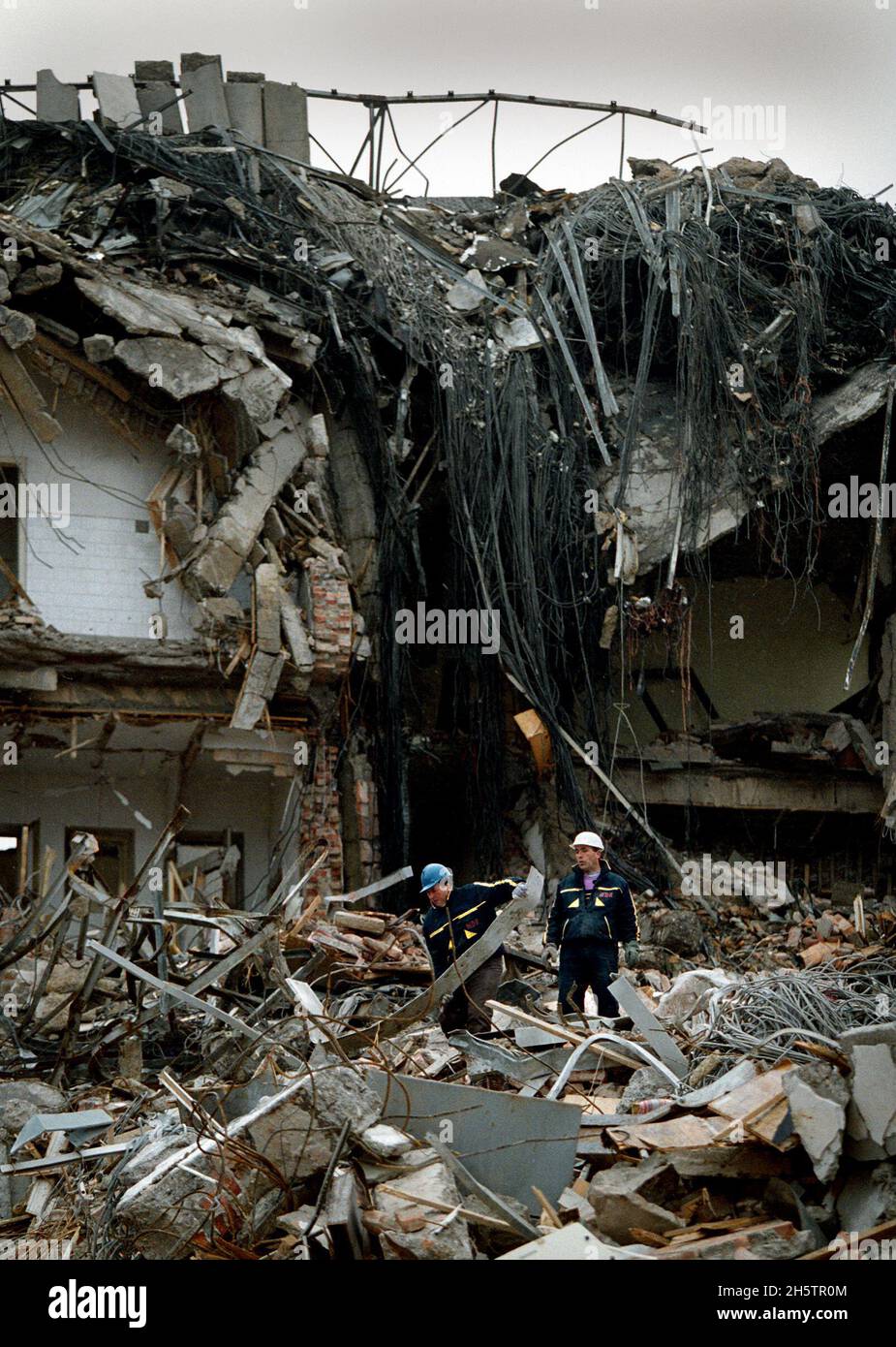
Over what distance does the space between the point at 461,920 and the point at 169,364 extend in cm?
790

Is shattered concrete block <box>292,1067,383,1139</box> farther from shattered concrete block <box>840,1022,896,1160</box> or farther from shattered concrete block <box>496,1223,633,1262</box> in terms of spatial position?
shattered concrete block <box>840,1022,896,1160</box>

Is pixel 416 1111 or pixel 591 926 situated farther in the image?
pixel 591 926

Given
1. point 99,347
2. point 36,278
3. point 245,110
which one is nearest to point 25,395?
point 99,347

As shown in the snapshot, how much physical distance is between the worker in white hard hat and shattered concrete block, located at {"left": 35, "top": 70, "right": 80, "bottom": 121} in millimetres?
11692

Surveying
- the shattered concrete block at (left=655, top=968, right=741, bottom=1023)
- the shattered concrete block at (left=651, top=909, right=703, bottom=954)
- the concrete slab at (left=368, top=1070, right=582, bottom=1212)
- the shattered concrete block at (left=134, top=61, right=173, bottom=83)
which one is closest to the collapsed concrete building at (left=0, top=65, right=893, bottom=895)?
the shattered concrete block at (left=134, top=61, right=173, bottom=83)

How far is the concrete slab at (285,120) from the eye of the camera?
63.8 ft

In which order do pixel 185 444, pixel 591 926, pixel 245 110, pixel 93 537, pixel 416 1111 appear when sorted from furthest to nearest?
pixel 245 110 → pixel 93 537 → pixel 185 444 → pixel 591 926 → pixel 416 1111

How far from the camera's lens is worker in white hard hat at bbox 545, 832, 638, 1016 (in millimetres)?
10461

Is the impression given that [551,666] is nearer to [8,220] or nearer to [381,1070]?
[8,220]

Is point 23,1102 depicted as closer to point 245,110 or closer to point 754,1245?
point 754,1245

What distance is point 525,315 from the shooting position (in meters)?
18.7

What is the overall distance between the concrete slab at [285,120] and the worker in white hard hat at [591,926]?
38.1 ft

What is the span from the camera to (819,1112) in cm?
704
